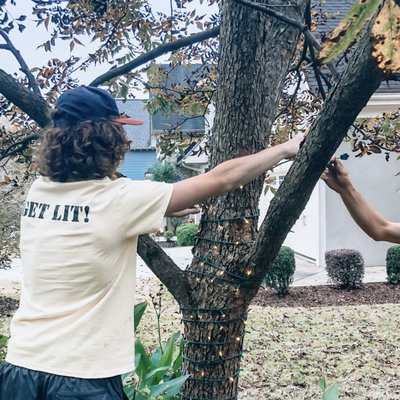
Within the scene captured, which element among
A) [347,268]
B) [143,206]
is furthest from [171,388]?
[347,268]

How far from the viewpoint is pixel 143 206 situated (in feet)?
5.51

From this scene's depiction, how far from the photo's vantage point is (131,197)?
1678 mm

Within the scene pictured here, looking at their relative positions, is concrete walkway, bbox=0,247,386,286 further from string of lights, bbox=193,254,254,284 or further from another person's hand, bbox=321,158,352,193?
another person's hand, bbox=321,158,352,193

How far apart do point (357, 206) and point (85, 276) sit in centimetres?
117

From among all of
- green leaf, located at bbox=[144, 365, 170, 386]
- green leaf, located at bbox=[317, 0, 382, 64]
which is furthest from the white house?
green leaf, located at bbox=[317, 0, 382, 64]

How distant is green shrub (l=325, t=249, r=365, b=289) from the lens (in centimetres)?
881

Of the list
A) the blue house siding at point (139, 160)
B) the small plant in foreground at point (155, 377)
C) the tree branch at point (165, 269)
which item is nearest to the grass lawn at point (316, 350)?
the small plant in foreground at point (155, 377)

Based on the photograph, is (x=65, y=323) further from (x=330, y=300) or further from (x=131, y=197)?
(x=330, y=300)

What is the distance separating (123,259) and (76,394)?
0.43 meters

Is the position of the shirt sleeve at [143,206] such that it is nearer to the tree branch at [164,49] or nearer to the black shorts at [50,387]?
the black shorts at [50,387]

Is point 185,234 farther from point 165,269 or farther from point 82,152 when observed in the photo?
point 82,152

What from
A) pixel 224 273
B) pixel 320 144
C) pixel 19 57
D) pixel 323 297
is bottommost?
pixel 323 297

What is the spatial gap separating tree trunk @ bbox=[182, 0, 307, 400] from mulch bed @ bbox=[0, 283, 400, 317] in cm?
579

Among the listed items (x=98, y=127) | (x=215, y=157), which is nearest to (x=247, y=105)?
(x=215, y=157)
